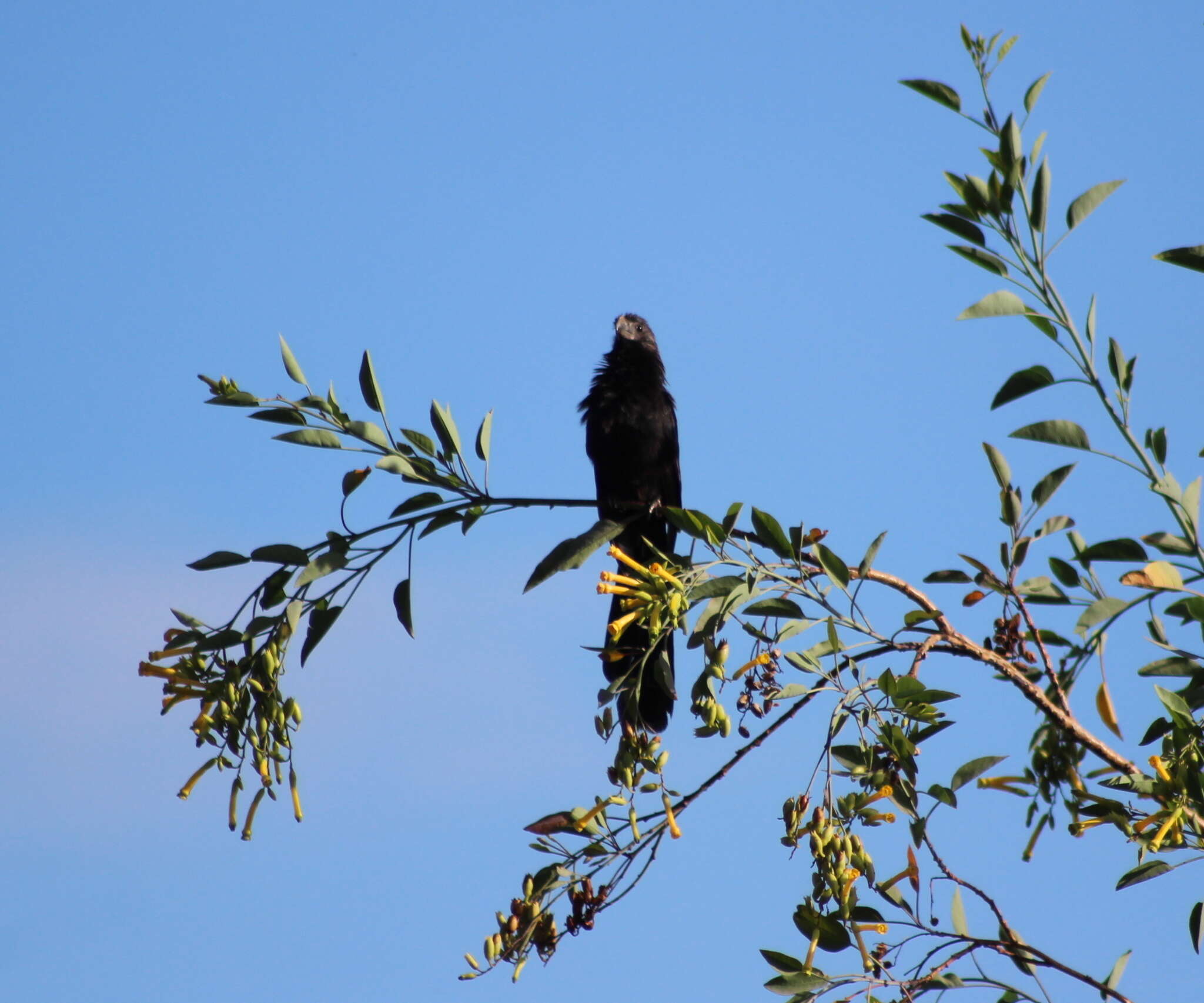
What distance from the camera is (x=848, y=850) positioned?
1905mm

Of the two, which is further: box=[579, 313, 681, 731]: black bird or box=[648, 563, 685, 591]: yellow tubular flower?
box=[579, 313, 681, 731]: black bird

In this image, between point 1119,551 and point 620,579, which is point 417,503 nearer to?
point 620,579

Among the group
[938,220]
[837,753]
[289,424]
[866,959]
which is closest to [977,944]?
[866,959]

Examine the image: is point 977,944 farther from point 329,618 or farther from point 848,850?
point 329,618

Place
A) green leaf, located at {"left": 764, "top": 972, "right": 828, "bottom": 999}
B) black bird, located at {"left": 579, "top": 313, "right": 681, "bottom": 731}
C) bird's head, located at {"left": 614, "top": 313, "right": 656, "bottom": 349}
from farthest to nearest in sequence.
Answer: bird's head, located at {"left": 614, "top": 313, "right": 656, "bottom": 349} → black bird, located at {"left": 579, "top": 313, "right": 681, "bottom": 731} → green leaf, located at {"left": 764, "top": 972, "right": 828, "bottom": 999}

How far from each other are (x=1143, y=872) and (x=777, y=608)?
2.39ft

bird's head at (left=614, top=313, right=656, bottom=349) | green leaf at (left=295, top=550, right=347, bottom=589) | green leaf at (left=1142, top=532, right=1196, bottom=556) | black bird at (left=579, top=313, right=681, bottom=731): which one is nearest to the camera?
green leaf at (left=1142, top=532, right=1196, bottom=556)

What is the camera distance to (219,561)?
236cm

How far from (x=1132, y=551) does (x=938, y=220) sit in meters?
0.58

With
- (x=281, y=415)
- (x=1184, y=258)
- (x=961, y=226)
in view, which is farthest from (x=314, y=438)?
(x=1184, y=258)

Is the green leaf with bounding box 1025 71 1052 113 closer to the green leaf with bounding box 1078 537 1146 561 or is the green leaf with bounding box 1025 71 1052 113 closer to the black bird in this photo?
the green leaf with bounding box 1078 537 1146 561

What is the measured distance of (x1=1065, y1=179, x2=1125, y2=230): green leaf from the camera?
1.85 meters

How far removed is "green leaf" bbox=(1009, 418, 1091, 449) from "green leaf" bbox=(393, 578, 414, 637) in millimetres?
1195

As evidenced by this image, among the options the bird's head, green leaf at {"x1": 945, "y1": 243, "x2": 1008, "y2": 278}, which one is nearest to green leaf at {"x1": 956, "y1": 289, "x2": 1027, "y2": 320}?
green leaf at {"x1": 945, "y1": 243, "x2": 1008, "y2": 278}
